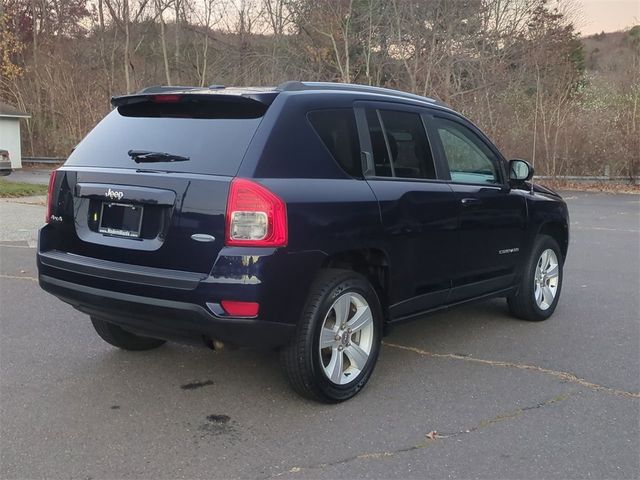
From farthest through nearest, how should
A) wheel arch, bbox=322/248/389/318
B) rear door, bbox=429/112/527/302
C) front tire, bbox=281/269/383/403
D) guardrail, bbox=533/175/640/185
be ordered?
guardrail, bbox=533/175/640/185 → rear door, bbox=429/112/527/302 → wheel arch, bbox=322/248/389/318 → front tire, bbox=281/269/383/403

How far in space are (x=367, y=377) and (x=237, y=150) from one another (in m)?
1.69

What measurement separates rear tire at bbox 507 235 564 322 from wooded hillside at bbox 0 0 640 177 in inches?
688

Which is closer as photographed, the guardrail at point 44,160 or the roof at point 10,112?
the roof at point 10,112

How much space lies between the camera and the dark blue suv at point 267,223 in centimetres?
349

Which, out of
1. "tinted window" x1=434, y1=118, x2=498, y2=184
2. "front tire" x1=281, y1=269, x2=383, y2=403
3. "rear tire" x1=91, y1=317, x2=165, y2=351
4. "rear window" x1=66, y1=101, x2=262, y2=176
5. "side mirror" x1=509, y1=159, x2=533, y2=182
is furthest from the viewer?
"side mirror" x1=509, y1=159, x2=533, y2=182

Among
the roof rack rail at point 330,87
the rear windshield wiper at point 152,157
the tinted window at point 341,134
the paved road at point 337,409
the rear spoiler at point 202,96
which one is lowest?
the paved road at point 337,409

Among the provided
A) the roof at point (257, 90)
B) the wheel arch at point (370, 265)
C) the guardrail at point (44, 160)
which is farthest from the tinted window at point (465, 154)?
the guardrail at point (44, 160)

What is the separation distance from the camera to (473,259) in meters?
5.02

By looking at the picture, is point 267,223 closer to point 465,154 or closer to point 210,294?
point 210,294

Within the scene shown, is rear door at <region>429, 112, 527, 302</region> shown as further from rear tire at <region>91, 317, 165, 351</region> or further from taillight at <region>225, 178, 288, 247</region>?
rear tire at <region>91, 317, 165, 351</region>

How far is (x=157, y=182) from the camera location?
144 inches

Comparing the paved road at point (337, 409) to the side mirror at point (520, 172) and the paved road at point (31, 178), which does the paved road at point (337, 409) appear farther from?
the paved road at point (31, 178)

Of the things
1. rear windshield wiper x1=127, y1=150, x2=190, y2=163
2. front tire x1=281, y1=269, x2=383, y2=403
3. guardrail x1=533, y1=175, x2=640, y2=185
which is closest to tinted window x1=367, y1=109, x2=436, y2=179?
front tire x1=281, y1=269, x2=383, y2=403

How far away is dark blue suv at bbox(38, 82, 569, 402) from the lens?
3.49 metres
